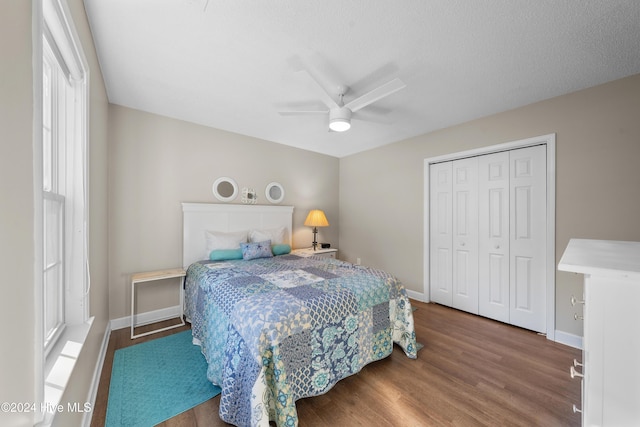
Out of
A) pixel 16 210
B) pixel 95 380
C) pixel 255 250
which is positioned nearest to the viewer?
pixel 16 210

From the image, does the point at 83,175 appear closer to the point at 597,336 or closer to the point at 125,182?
the point at 125,182

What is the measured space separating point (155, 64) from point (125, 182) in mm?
1457

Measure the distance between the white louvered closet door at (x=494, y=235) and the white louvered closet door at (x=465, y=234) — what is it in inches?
2.4

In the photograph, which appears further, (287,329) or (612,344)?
(287,329)

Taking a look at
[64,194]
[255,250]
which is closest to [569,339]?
[255,250]

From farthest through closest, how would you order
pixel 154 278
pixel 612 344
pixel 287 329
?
pixel 154 278 < pixel 287 329 < pixel 612 344

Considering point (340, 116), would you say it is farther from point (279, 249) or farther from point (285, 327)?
point (279, 249)

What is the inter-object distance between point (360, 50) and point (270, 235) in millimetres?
2603

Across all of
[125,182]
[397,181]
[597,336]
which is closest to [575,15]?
[597,336]

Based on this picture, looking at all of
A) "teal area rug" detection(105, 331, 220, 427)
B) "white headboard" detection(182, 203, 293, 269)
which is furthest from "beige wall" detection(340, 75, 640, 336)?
"teal area rug" detection(105, 331, 220, 427)

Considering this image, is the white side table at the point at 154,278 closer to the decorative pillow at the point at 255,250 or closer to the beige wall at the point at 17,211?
the decorative pillow at the point at 255,250

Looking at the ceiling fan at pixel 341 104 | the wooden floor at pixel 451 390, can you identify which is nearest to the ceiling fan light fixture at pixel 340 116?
the ceiling fan at pixel 341 104

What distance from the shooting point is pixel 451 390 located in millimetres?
1835

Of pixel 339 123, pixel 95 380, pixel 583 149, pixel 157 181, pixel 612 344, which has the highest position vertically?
pixel 339 123
